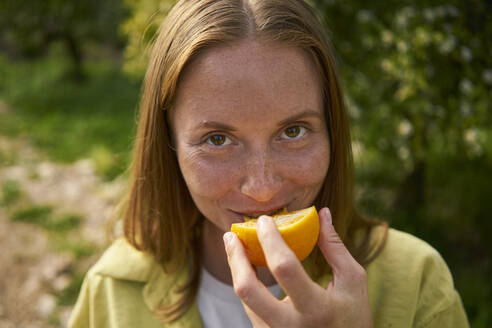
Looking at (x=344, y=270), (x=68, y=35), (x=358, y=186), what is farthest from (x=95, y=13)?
(x=344, y=270)

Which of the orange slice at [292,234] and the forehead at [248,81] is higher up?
the forehead at [248,81]

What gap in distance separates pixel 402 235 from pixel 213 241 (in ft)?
2.39

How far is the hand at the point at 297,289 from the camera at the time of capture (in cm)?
104

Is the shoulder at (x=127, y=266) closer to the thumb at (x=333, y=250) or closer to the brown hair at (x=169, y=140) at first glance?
the brown hair at (x=169, y=140)

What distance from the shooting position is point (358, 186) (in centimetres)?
436

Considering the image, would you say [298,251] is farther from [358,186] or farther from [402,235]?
[358,186]

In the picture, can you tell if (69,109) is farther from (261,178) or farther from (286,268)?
(286,268)

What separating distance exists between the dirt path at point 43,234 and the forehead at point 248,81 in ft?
8.28

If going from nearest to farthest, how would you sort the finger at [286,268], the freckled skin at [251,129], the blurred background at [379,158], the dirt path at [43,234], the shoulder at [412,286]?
the finger at [286,268]
the freckled skin at [251,129]
the shoulder at [412,286]
the blurred background at [379,158]
the dirt path at [43,234]

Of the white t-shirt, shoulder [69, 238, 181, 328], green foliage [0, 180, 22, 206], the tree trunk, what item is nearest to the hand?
the white t-shirt

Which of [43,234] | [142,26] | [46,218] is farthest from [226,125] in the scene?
[46,218]

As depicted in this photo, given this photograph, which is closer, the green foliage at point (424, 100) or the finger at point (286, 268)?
the finger at point (286, 268)

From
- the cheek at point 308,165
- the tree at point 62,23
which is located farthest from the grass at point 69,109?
the cheek at point 308,165

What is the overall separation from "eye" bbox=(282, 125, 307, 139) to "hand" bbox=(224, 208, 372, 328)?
303mm
